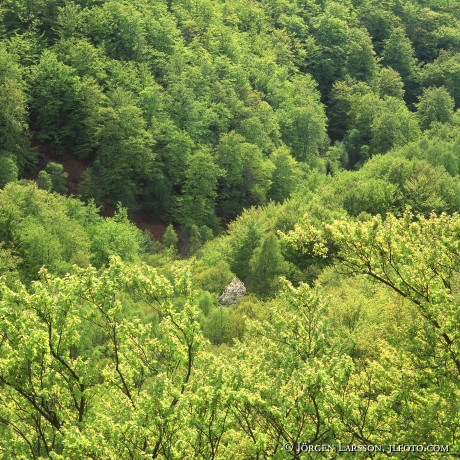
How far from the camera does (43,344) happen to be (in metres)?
10.7

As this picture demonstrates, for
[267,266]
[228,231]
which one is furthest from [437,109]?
[267,266]

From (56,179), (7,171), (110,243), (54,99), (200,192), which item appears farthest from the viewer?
(200,192)

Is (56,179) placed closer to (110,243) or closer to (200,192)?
(110,243)

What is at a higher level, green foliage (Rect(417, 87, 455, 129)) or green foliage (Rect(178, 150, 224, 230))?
green foliage (Rect(417, 87, 455, 129))

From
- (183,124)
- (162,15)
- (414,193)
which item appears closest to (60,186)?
(183,124)

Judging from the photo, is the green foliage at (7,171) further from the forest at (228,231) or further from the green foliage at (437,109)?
the green foliage at (437,109)

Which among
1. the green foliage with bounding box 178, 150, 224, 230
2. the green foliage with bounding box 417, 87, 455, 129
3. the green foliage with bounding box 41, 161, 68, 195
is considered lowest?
the green foliage with bounding box 178, 150, 224, 230

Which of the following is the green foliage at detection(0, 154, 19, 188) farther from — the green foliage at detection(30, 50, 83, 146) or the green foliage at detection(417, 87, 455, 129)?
the green foliage at detection(417, 87, 455, 129)

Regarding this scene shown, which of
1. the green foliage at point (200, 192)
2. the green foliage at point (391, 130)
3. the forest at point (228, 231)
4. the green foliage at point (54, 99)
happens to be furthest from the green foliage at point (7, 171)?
the green foliage at point (391, 130)

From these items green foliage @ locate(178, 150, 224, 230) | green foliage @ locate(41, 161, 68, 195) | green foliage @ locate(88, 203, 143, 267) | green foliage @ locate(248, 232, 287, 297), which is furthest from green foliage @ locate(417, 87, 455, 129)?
green foliage @ locate(248, 232, 287, 297)

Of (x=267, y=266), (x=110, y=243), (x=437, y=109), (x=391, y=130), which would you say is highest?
(x=437, y=109)

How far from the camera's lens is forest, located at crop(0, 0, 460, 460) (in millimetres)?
10883

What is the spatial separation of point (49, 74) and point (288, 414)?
67.5 m

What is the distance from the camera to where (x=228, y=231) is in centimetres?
5706
